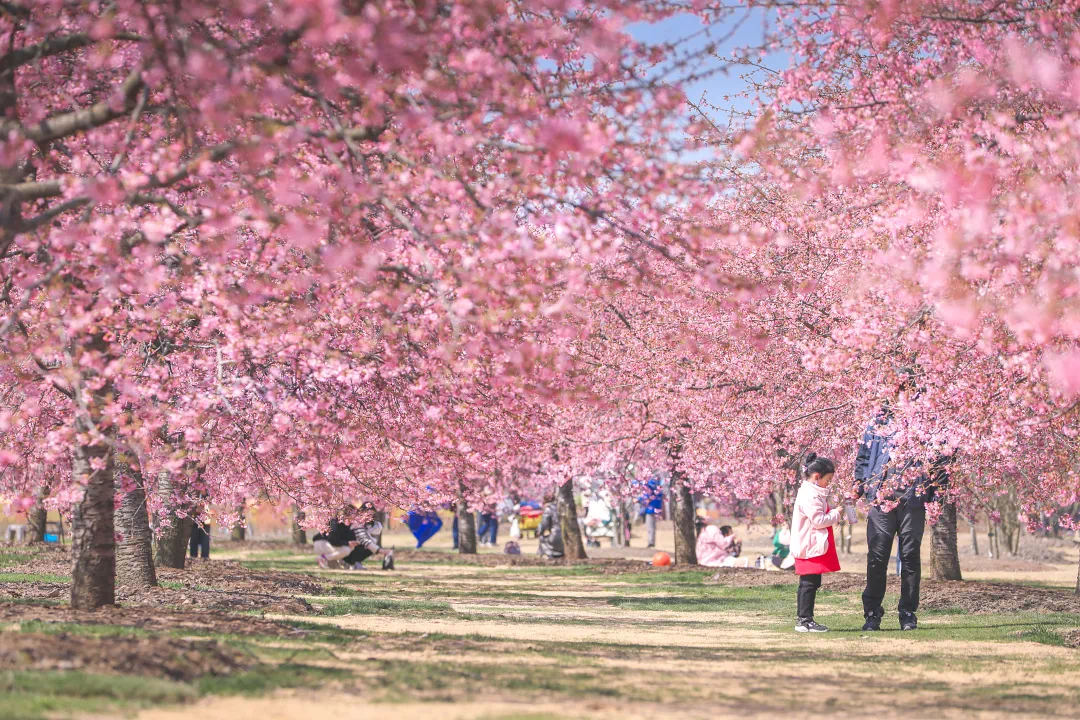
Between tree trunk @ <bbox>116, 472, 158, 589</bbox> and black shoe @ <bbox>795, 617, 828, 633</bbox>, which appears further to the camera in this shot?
tree trunk @ <bbox>116, 472, 158, 589</bbox>

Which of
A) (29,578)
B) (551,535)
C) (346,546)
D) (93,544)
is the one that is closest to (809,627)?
(93,544)

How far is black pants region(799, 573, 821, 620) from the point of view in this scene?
13.2 meters

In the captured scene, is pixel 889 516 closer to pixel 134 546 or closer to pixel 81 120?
pixel 81 120

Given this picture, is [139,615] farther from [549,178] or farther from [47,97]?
[549,178]

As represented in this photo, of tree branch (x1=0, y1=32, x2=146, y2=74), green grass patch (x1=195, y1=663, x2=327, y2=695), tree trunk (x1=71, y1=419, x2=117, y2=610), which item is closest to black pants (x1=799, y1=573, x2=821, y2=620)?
green grass patch (x1=195, y1=663, x2=327, y2=695)

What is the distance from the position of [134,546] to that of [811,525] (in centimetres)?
850

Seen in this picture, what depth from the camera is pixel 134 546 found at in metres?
16.0

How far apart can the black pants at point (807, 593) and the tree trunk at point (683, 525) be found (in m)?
15.1

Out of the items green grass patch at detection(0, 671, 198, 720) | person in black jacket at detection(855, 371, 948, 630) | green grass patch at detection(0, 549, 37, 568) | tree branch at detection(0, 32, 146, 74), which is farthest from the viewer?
green grass patch at detection(0, 549, 37, 568)

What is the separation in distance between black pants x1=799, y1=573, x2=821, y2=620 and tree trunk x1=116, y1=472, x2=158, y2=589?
313 inches

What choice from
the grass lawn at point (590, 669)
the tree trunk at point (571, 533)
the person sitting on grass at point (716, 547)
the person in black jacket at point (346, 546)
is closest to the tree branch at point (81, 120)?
the grass lawn at point (590, 669)

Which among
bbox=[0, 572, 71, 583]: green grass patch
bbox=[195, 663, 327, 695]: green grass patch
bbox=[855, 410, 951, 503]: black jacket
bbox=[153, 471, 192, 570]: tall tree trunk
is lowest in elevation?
bbox=[0, 572, 71, 583]: green grass patch

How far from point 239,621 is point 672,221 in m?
5.18

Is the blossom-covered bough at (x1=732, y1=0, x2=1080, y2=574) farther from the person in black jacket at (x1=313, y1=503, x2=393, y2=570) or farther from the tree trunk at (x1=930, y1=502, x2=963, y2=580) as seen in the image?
the person in black jacket at (x1=313, y1=503, x2=393, y2=570)
